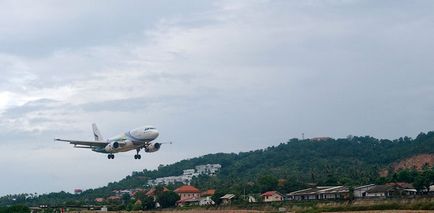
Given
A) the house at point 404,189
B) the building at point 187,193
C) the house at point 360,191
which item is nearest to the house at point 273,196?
the house at point 360,191

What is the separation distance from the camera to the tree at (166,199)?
11174cm

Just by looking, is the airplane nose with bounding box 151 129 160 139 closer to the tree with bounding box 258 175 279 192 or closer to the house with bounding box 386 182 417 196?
the house with bounding box 386 182 417 196

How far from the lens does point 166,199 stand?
11238 cm

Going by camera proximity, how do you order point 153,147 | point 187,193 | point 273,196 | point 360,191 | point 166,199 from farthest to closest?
1. point 187,193
2. point 166,199
3. point 273,196
4. point 360,191
5. point 153,147

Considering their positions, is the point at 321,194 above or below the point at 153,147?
below

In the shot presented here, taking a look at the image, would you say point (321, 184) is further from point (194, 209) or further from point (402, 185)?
point (194, 209)

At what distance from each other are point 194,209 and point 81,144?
2056 cm

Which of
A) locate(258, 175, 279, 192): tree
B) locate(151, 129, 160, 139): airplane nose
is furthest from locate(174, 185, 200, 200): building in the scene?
locate(151, 129, 160, 139): airplane nose

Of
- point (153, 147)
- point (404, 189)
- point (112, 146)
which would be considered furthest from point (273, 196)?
point (112, 146)

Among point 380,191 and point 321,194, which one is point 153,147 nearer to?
point 321,194

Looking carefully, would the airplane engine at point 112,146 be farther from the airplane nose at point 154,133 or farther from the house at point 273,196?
the house at point 273,196

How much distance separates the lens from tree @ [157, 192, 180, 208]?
11174cm

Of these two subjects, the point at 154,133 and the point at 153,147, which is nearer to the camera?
the point at 154,133

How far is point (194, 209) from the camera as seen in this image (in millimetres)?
90688
